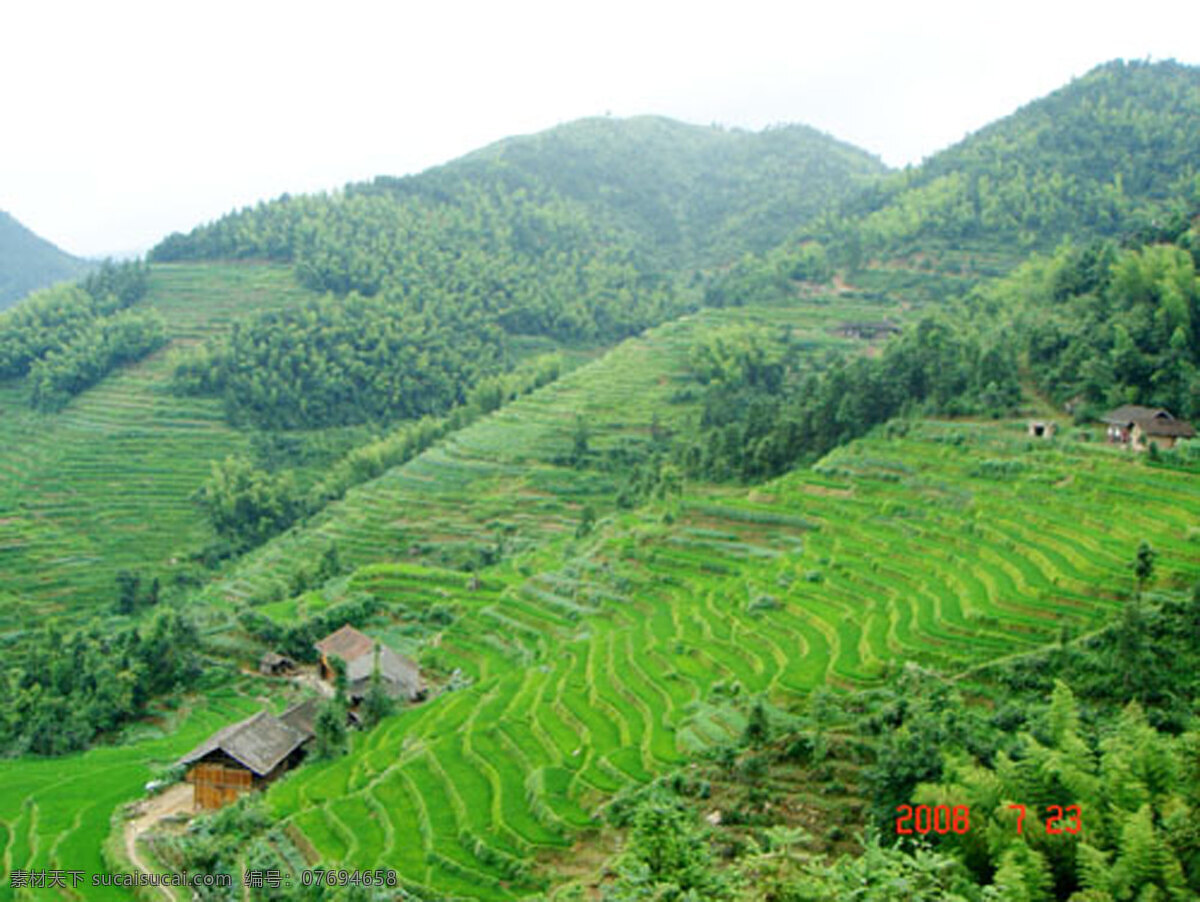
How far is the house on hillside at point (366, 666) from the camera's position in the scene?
2806 centimetres

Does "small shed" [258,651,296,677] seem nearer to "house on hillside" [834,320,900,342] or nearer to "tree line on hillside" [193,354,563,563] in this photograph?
"tree line on hillside" [193,354,563,563]

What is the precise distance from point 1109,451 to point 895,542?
6.34 metres

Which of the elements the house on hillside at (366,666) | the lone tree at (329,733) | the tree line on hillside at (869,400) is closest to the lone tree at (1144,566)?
the tree line on hillside at (869,400)

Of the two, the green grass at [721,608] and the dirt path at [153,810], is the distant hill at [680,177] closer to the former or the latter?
the green grass at [721,608]

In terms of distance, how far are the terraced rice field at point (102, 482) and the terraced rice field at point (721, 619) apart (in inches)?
867

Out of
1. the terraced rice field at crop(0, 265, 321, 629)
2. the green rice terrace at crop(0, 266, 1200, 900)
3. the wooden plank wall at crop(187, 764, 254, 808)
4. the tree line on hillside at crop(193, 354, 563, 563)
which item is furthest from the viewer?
the tree line on hillside at crop(193, 354, 563, 563)

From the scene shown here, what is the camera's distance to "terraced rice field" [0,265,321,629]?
44.9m

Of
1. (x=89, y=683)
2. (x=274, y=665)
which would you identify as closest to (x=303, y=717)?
(x=274, y=665)

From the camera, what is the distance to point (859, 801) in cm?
1623

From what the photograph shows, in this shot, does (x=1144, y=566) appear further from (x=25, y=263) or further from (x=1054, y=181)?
(x=25, y=263)

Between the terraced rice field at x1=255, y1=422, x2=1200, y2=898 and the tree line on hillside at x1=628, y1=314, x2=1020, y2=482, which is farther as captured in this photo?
the tree line on hillside at x1=628, y1=314, x2=1020, y2=482

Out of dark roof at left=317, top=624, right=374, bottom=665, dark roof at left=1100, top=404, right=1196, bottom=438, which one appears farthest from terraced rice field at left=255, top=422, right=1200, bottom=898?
dark roof at left=317, top=624, right=374, bottom=665

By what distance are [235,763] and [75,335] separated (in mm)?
50161
